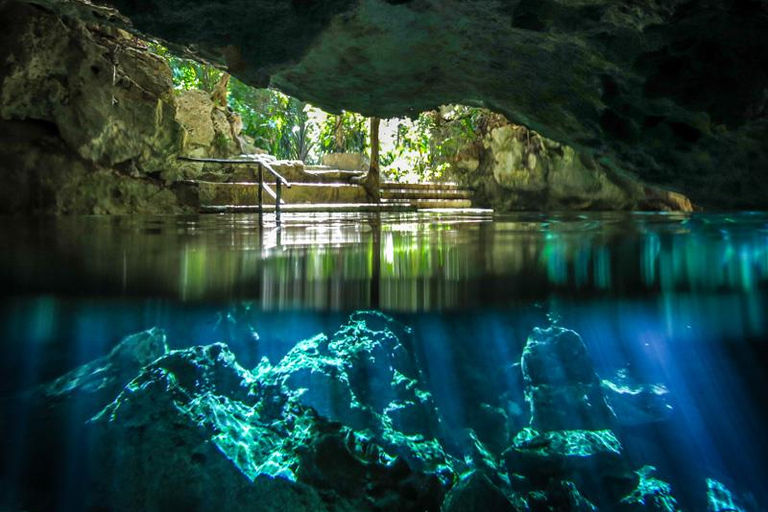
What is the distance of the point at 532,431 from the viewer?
4840 millimetres

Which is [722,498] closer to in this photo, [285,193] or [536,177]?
[285,193]

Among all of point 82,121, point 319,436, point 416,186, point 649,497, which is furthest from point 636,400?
point 416,186

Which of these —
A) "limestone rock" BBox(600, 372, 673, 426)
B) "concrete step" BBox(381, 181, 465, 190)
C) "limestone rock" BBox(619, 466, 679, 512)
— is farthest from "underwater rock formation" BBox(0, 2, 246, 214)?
"limestone rock" BBox(619, 466, 679, 512)

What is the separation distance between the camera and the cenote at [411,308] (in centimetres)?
316

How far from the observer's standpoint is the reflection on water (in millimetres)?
3170

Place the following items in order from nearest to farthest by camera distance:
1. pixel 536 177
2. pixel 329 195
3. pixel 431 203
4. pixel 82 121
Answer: pixel 82 121, pixel 329 195, pixel 431 203, pixel 536 177

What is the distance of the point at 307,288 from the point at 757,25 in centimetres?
398

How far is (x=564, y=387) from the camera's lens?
4.79 m

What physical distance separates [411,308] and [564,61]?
3468 mm

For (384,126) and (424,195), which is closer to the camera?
(424,195)

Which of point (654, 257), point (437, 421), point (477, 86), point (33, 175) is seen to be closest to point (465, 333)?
point (437, 421)

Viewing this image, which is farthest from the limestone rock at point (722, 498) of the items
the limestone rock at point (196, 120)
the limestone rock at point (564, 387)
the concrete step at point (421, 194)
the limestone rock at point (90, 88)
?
the limestone rock at point (196, 120)

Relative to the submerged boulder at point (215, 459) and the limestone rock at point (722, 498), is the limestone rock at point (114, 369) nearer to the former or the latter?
the submerged boulder at point (215, 459)

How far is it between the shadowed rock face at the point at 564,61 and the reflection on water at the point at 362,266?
4.17 feet
